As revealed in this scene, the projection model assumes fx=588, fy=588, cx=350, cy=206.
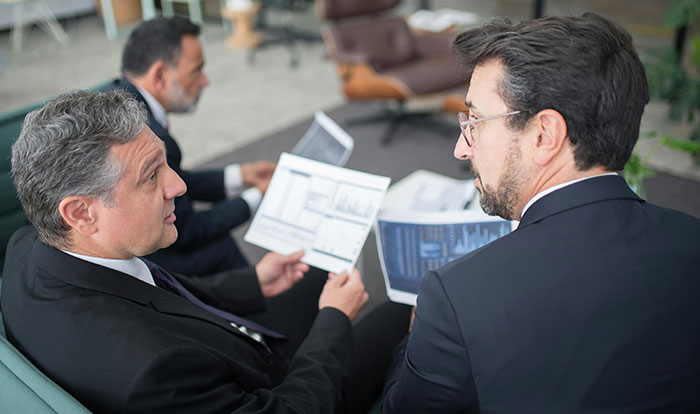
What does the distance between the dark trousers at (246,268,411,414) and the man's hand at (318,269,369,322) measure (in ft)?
0.54

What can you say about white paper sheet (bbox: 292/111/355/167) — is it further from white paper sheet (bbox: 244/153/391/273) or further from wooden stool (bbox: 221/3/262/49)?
wooden stool (bbox: 221/3/262/49)

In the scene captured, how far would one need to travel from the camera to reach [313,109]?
186 inches

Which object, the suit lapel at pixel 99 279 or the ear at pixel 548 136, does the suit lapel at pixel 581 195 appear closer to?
the ear at pixel 548 136

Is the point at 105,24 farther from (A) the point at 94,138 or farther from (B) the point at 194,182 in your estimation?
(A) the point at 94,138

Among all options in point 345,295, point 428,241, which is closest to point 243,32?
point 428,241

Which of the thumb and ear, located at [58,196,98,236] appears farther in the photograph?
the thumb

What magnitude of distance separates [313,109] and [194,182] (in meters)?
2.52

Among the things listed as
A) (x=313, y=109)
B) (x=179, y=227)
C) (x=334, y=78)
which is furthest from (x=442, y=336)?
(x=334, y=78)

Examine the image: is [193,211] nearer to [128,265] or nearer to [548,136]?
[128,265]

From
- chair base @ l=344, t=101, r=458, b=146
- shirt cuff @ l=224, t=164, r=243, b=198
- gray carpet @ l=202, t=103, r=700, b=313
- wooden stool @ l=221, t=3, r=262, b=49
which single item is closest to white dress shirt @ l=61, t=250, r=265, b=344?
shirt cuff @ l=224, t=164, r=243, b=198

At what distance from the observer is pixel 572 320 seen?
90cm

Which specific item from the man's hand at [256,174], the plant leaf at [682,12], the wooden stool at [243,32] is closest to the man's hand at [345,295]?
the man's hand at [256,174]

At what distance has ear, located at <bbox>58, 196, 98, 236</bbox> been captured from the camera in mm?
1044

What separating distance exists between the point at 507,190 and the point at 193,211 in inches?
50.6
